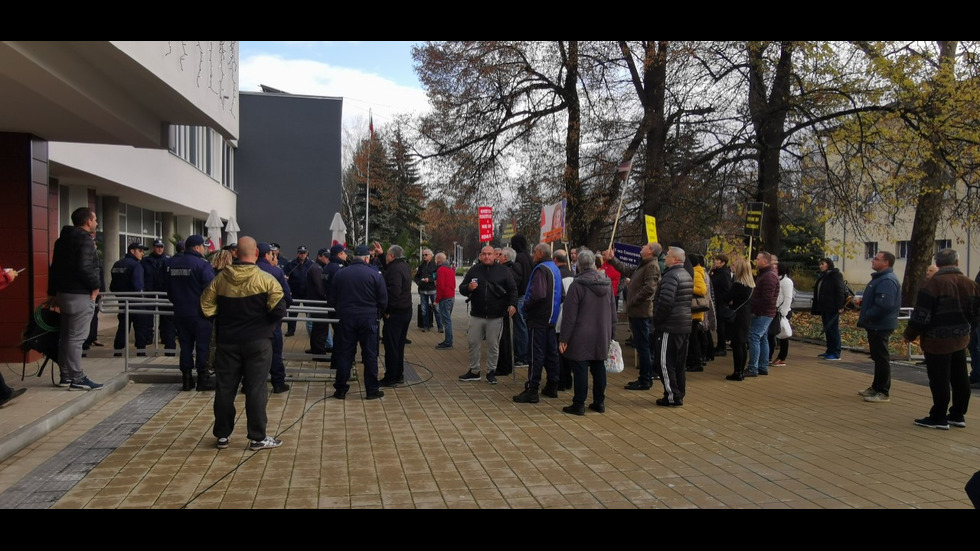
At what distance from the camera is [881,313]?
8.15m

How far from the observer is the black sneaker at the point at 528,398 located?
8.32 meters

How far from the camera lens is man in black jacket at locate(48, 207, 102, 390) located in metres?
7.42

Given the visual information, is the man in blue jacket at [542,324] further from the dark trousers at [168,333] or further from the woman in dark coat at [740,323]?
the dark trousers at [168,333]

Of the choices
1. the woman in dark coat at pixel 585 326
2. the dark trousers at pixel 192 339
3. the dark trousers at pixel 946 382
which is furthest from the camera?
the dark trousers at pixel 192 339

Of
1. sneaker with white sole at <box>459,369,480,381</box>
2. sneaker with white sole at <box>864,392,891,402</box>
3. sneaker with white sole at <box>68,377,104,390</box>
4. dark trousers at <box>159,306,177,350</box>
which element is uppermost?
dark trousers at <box>159,306,177,350</box>

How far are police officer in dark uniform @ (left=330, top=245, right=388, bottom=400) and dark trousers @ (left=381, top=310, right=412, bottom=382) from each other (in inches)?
31.5

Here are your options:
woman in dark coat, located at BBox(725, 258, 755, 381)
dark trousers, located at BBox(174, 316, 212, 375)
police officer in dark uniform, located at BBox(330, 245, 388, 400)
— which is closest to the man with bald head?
police officer in dark uniform, located at BBox(330, 245, 388, 400)

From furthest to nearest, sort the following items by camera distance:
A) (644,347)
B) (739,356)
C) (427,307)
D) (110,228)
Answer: (110,228) → (427,307) → (739,356) → (644,347)

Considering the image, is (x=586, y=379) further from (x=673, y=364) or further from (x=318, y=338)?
(x=318, y=338)

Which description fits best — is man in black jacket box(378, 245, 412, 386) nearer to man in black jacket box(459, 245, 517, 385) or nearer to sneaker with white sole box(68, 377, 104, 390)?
man in black jacket box(459, 245, 517, 385)

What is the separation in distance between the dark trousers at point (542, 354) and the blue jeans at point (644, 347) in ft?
4.05

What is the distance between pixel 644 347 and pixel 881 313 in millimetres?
2950

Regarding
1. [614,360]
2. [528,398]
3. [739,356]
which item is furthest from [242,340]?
[739,356]

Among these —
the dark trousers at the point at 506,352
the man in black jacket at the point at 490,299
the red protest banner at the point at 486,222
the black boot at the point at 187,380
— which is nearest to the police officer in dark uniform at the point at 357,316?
the man in black jacket at the point at 490,299
